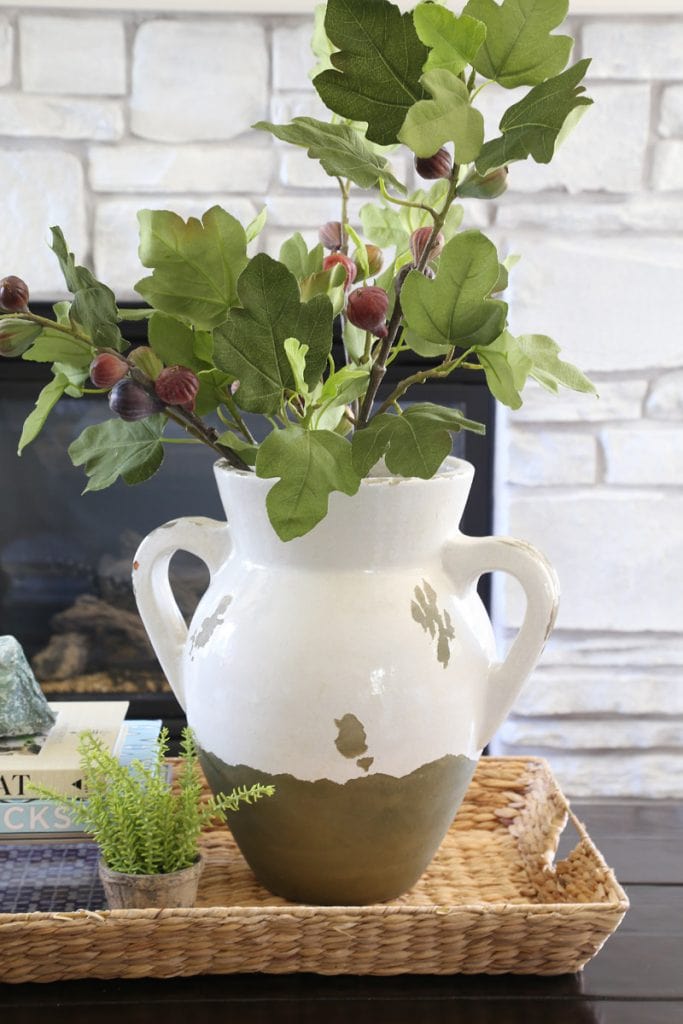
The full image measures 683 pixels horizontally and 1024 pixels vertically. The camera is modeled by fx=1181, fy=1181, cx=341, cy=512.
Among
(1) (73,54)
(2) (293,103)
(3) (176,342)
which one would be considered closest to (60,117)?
(1) (73,54)

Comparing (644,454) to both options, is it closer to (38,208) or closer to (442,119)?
(38,208)

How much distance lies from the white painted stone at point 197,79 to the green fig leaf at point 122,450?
85cm

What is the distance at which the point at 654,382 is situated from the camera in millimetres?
1464

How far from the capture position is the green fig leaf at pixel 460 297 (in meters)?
0.51

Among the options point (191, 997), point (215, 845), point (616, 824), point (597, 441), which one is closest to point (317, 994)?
point (191, 997)

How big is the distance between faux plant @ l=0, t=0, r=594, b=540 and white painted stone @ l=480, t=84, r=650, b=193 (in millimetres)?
846

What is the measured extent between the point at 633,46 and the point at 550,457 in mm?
494

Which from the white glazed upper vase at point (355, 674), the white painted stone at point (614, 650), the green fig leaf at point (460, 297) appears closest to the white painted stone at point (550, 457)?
the white painted stone at point (614, 650)

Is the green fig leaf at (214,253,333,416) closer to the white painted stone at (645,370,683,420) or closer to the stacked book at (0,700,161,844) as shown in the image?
the stacked book at (0,700,161,844)

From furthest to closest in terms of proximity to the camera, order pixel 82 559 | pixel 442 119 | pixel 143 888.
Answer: pixel 82 559
pixel 143 888
pixel 442 119

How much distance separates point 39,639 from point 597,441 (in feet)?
2.57

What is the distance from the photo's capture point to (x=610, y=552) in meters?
1.49

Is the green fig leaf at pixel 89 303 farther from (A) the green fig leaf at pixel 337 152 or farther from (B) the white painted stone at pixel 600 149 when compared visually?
(B) the white painted stone at pixel 600 149

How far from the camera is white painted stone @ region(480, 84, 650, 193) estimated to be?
1.40 m
